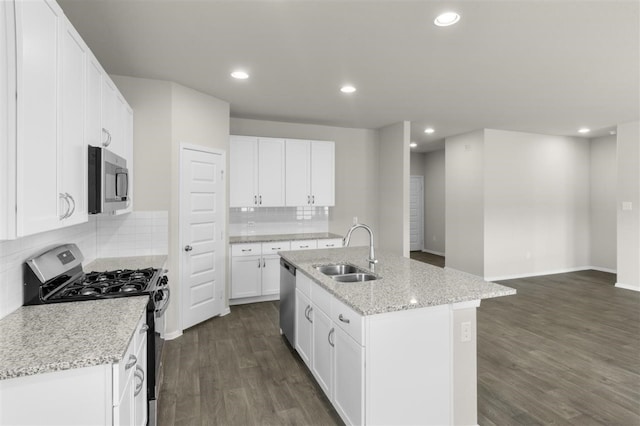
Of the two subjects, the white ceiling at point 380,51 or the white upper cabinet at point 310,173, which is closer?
the white ceiling at point 380,51

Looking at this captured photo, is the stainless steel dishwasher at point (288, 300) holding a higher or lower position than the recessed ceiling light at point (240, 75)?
lower

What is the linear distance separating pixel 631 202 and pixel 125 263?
7.28m

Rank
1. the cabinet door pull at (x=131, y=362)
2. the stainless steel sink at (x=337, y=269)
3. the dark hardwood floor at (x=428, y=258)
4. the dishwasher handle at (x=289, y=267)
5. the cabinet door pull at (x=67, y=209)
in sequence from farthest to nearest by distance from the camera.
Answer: the dark hardwood floor at (x=428, y=258), the dishwasher handle at (x=289, y=267), the stainless steel sink at (x=337, y=269), the cabinet door pull at (x=67, y=209), the cabinet door pull at (x=131, y=362)

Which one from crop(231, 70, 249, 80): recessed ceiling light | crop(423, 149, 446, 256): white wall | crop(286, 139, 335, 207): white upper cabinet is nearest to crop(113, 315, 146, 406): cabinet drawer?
crop(231, 70, 249, 80): recessed ceiling light

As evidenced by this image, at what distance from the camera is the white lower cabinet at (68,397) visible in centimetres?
115

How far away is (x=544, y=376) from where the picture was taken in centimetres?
275

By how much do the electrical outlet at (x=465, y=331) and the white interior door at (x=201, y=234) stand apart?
2.86 meters

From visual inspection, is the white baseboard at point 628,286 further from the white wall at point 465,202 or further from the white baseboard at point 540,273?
the white wall at point 465,202

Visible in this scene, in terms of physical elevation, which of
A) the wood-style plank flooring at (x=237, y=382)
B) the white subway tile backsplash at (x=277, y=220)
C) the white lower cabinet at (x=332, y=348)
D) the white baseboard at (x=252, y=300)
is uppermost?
the white subway tile backsplash at (x=277, y=220)

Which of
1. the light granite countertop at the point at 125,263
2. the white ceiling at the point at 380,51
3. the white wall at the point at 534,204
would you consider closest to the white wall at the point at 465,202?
the white wall at the point at 534,204

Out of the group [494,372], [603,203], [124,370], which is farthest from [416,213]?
[124,370]

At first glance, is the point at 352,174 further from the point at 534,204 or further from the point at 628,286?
the point at 628,286

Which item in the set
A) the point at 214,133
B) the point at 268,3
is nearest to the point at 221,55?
the point at 268,3

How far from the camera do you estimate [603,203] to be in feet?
22.3
